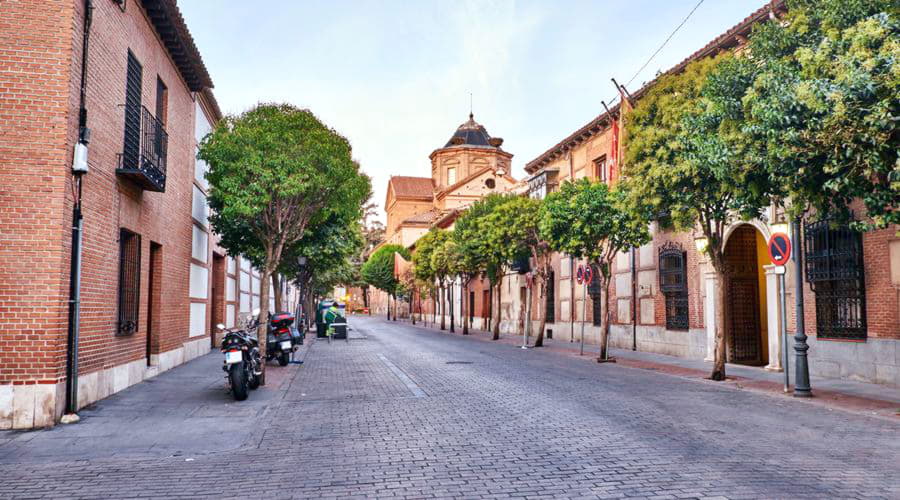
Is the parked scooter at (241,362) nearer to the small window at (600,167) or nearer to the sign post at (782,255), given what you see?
the sign post at (782,255)

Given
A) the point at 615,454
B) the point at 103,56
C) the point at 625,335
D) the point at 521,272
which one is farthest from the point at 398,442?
the point at 521,272

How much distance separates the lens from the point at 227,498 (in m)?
5.19

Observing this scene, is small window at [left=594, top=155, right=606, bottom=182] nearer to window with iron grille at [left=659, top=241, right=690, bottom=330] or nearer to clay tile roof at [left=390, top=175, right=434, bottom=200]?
window with iron grille at [left=659, top=241, right=690, bottom=330]

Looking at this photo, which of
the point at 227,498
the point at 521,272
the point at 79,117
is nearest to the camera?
the point at 227,498

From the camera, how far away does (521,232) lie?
1048 inches

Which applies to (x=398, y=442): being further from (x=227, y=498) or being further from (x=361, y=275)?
(x=361, y=275)

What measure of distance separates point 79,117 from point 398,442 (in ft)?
20.2

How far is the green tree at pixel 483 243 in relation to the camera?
2866 cm

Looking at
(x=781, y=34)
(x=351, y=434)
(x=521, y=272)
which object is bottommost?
(x=351, y=434)

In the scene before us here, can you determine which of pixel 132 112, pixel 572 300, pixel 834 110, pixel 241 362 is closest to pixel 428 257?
pixel 572 300

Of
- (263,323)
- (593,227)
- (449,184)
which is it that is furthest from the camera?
(449,184)

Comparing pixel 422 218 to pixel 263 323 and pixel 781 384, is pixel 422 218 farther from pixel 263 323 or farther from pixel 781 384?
pixel 781 384

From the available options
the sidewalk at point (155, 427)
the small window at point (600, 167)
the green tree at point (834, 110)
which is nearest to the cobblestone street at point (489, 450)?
the sidewalk at point (155, 427)

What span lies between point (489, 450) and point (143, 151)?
8.93 metres
